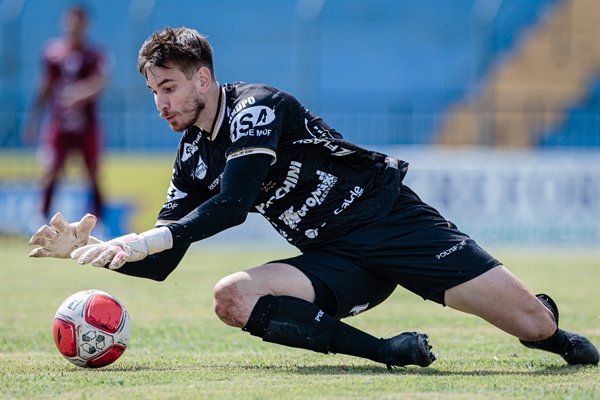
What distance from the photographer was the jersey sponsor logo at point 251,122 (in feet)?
15.4

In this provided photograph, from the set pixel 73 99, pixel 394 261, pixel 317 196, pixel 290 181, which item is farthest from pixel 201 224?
pixel 73 99

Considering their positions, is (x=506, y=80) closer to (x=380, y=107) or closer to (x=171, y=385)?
(x=380, y=107)

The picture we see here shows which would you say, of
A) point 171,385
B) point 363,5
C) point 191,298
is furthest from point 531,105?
point 171,385

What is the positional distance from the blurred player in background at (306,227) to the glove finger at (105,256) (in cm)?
41

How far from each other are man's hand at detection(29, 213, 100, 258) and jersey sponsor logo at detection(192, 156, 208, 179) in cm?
77

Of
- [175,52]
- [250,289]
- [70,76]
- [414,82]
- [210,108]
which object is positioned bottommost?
[250,289]

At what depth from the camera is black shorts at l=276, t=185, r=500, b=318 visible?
5.02 metres

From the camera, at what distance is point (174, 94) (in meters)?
4.88

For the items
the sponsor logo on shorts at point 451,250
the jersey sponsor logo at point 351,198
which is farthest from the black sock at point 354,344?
the jersey sponsor logo at point 351,198

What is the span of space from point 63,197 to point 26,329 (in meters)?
9.82

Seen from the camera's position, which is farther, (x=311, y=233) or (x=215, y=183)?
(x=311, y=233)

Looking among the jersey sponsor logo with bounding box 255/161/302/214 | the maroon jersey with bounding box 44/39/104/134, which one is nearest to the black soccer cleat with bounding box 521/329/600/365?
the jersey sponsor logo with bounding box 255/161/302/214

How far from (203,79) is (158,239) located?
105cm

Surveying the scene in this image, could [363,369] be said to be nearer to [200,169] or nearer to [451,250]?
[451,250]
